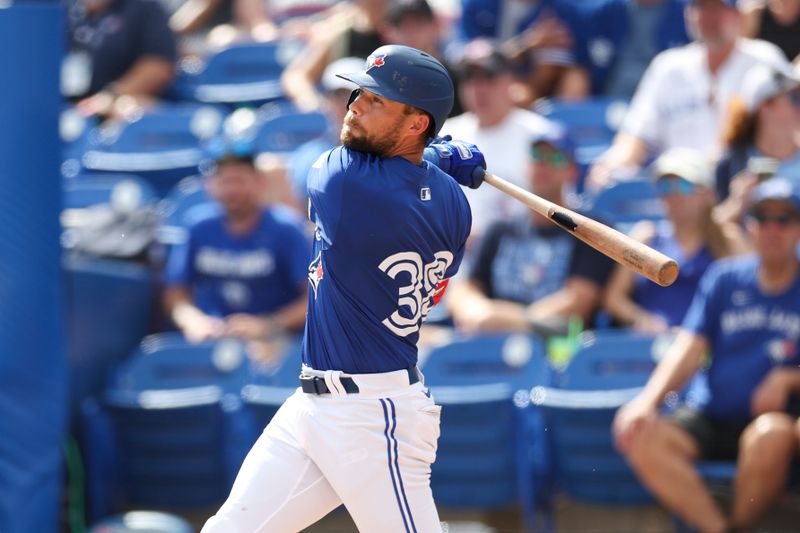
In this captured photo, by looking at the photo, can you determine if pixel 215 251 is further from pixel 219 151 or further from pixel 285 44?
pixel 285 44

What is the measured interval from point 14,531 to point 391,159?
7.88 ft

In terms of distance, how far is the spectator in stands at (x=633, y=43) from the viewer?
288 inches

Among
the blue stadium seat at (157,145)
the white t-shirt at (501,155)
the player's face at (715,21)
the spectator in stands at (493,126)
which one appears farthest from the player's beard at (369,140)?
the blue stadium seat at (157,145)

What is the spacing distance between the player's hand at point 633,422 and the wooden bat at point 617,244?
1.80m

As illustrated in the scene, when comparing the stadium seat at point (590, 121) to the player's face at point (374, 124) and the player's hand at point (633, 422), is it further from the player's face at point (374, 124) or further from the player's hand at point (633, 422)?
the player's face at point (374, 124)

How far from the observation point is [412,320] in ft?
11.4

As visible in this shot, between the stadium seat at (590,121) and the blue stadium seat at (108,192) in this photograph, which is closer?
the blue stadium seat at (108,192)

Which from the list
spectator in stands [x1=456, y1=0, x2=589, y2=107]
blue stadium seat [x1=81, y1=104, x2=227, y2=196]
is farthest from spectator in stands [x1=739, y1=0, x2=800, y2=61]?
blue stadium seat [x1=81, y1=104, x2=227, y2=196]

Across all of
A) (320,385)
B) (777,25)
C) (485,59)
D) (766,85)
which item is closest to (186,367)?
(485,59)

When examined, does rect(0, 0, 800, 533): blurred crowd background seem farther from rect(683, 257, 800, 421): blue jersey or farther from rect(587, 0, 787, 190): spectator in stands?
rect(683, 257, 800, 421): blue jersey

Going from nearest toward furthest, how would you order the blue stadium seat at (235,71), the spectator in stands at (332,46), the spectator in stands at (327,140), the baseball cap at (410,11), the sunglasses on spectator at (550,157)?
the sunglasses on spectator at (550,157) → the spectator in stands at (327,140) → the baseball cap at (410,11) → the spectator in stands at (332,46) → the blue stadium seat at (235,71)

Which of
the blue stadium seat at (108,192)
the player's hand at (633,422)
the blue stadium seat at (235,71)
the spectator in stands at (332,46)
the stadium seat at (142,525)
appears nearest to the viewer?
the player's hand at (633,422)

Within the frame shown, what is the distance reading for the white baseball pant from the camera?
336cm

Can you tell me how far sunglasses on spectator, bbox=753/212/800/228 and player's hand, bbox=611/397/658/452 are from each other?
818 mm
